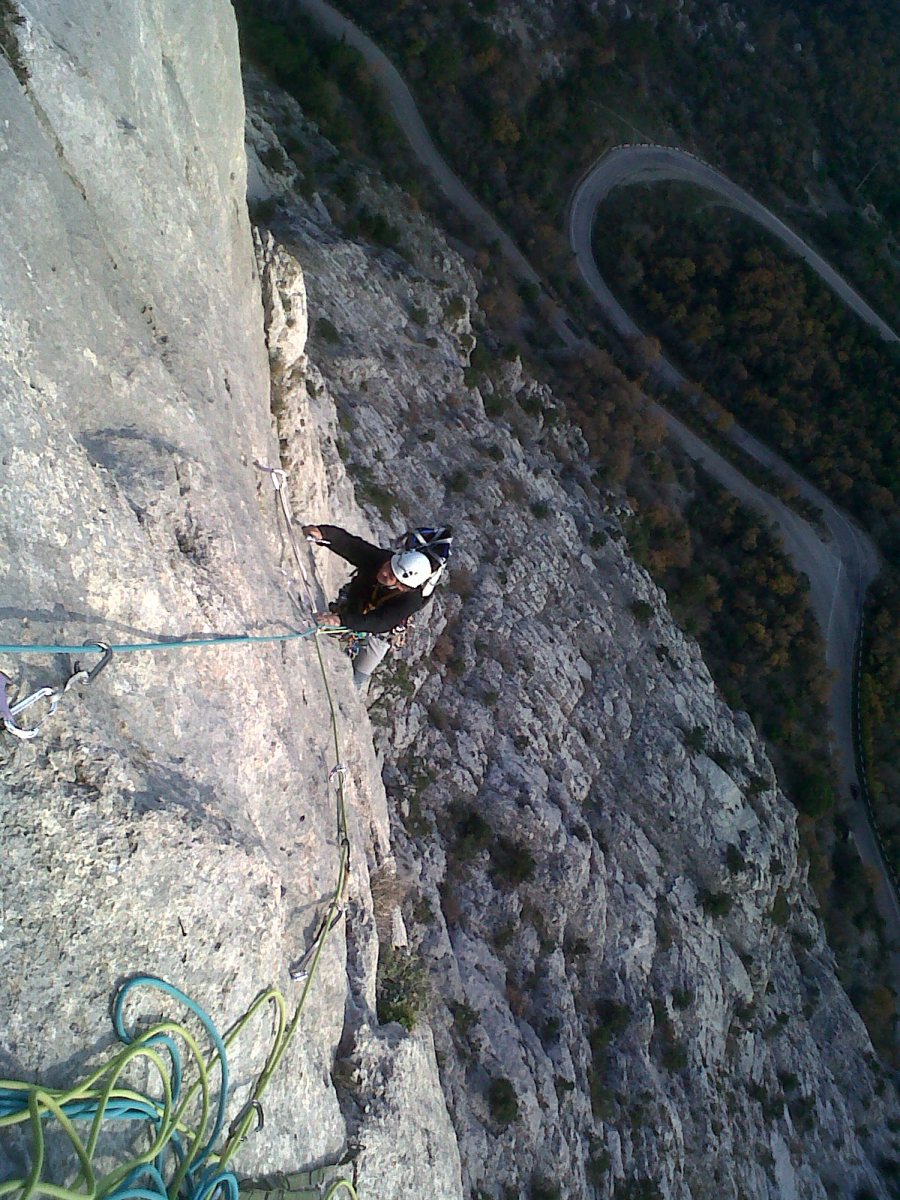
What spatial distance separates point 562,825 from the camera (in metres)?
18.4

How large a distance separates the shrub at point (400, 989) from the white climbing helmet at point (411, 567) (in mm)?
4967

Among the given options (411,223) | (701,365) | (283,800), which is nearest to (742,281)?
(701,365)

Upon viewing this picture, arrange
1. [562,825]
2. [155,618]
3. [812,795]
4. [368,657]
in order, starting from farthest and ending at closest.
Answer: [812,795], [562,825], [368,657], [155,618]

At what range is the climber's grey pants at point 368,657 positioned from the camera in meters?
11.1

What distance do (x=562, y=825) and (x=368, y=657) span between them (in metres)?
9.51

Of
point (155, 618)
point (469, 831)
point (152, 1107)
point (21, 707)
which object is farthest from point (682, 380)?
point (152, 1107)

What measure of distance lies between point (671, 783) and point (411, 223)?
2502 cm

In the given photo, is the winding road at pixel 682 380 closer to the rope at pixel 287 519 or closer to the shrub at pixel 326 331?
the shrub at pixel 326 331

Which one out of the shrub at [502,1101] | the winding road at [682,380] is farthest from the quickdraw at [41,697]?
the winding road at [682,380]

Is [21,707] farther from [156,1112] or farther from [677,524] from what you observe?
[677,524]

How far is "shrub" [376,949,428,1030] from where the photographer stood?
8.62 meters

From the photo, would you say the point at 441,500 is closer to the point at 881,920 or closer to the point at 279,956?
the point at 279,956

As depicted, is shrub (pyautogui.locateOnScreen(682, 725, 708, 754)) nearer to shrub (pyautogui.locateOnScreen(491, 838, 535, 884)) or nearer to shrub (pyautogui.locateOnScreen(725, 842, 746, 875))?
shrub (pyautogui.locateOnScreen(725, 842, 746, 875))

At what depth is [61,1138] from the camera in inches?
161
